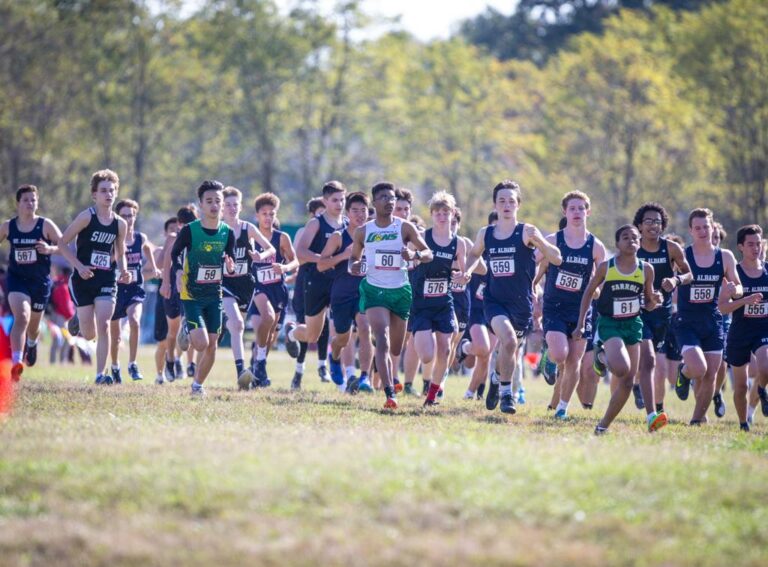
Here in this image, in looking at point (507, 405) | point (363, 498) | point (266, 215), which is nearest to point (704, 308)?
point (507, 405)

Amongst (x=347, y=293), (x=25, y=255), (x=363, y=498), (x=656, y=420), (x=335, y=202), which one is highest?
(x=335, y=202)

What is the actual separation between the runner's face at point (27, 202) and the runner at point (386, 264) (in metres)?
4.71

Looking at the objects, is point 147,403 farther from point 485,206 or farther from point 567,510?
point 485,206

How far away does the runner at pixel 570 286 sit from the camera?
15008mm

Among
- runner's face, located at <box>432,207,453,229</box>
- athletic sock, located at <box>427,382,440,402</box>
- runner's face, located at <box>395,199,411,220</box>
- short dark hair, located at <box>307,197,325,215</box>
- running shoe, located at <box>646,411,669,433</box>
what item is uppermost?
short dark hair, located at <box>307,197,325,215</box>

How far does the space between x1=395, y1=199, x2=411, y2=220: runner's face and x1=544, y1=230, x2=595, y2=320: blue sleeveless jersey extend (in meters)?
2.93

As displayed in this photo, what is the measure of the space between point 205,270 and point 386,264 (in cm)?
226

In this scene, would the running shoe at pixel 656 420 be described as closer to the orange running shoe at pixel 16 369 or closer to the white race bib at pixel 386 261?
the white race bib at pixel 386 261

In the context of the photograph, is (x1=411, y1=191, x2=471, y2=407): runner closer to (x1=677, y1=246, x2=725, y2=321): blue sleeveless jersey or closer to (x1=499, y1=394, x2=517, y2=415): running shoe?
(x1=499, y1=394, x2=517, y2=415): running shoe

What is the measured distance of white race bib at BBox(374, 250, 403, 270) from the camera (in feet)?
46.3

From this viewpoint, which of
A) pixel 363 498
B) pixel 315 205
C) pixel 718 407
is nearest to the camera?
pixel 363 498

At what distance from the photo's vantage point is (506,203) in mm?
14727

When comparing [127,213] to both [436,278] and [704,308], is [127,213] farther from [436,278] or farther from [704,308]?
[704,308]

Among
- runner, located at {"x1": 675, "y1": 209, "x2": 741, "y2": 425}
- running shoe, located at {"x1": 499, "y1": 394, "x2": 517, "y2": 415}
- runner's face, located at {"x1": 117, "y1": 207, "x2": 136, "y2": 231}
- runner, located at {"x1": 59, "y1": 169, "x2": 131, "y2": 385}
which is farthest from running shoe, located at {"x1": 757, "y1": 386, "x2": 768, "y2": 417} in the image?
runner's face, located at {"x1": 117, "y1": 207, "x2": 136, "y2": 231}
